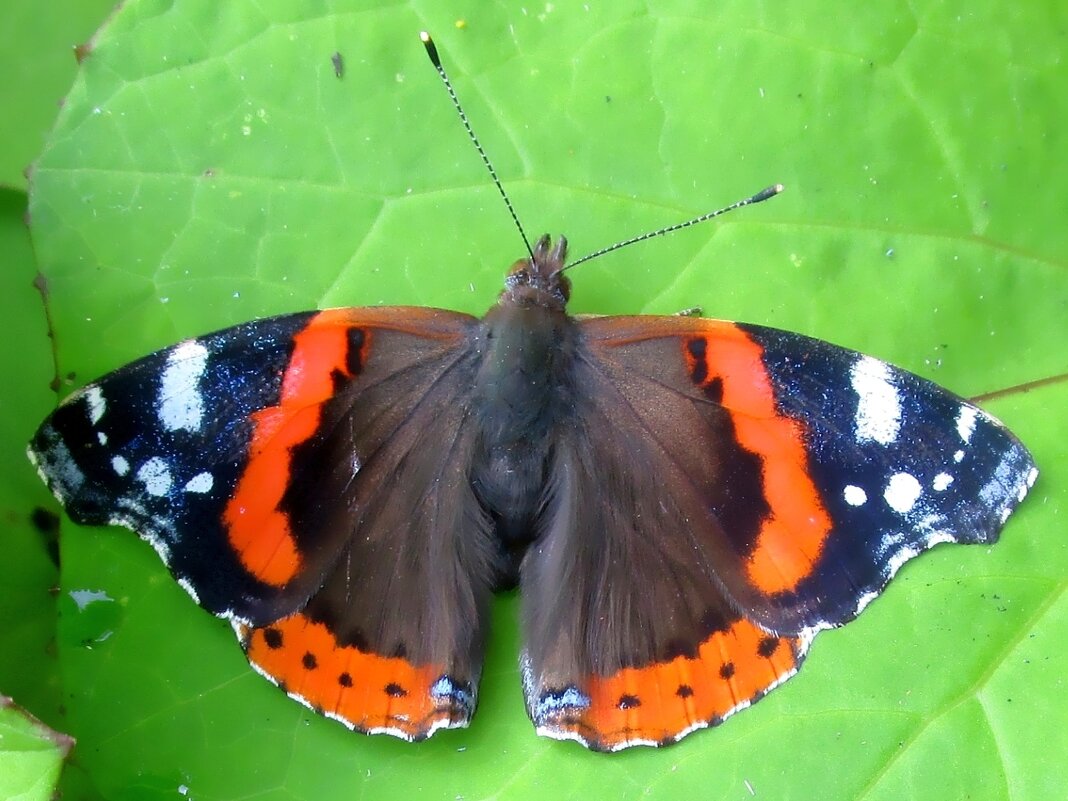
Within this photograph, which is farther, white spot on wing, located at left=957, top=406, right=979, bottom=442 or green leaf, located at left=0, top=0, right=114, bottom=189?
green leaf, located at left=0, top=0, right=114, bottom=189

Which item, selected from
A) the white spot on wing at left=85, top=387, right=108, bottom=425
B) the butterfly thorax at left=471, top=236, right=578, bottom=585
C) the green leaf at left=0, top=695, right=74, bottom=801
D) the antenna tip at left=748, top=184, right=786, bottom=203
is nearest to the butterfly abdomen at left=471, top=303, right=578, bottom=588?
the butterfly thorax at left=471, top=236, right=578, bottom=585

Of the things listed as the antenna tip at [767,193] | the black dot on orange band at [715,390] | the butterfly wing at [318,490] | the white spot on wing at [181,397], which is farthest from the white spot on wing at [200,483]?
the antenna tip at [767,193]

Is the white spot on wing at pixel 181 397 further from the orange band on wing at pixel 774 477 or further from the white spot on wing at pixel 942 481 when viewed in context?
the white spot on wing at pixel 942 481

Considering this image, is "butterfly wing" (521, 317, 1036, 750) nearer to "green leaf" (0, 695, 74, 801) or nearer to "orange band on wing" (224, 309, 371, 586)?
"orange band on wing" (224, 309, 371, 586)

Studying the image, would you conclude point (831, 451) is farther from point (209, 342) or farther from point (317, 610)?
point (209, 342)

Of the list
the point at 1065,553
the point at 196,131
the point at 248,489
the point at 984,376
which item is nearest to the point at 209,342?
the point at 248,489

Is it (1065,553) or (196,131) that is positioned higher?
(196,131)

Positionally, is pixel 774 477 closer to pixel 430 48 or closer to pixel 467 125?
pixel 467 125
